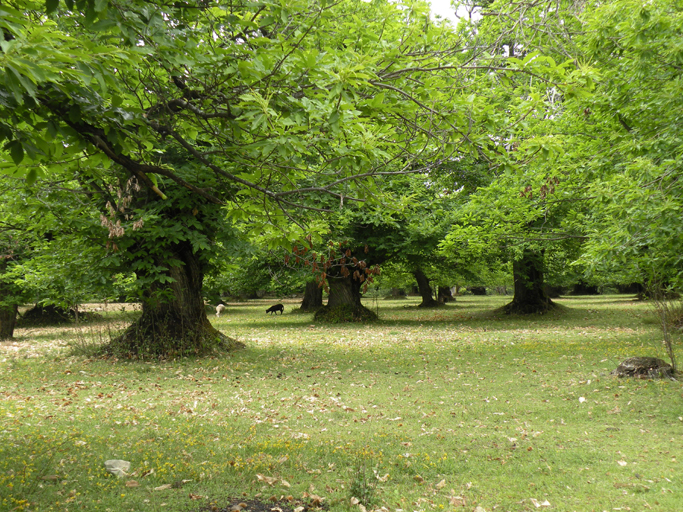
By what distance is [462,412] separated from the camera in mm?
7938

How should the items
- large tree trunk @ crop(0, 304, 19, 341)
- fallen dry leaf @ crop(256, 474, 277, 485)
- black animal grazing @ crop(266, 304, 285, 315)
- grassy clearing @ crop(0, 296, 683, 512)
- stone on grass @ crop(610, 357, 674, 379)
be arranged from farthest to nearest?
black animal grazing @ crop(266, 304, 285, 315) < large tree trunk @ crop(0, 304, 19, 341) < stone on grass @ crop(610, 357, 674, 379) < fallen dry leaf @ crop(256, 474, 277, 485) < grassy clearing @ crop(0, 296, 683, 512)

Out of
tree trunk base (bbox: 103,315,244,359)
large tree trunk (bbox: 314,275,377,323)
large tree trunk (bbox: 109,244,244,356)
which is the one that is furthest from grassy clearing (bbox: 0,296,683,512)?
large tree trunk (bbox: 314,275,377,323)

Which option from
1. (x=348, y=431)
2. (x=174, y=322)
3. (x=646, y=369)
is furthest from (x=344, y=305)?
(x=348, y=431)

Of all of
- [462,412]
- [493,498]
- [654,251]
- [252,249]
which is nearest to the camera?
[493,498]

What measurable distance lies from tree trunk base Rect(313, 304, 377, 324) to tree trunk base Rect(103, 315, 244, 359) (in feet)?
35.7

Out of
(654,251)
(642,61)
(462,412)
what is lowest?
(462,412)

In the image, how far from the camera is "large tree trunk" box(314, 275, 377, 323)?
78.7 ft

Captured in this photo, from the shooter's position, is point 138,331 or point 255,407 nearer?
point 255,407

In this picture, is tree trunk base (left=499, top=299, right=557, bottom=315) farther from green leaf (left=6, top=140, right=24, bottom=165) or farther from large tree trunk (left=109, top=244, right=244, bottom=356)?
green leaf (left=6, top=140, right=24, bottom=165)

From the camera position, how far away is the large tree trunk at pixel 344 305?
24000 millimetres

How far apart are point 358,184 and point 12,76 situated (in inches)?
127

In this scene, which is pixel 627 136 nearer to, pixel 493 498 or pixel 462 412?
pixel 462 412

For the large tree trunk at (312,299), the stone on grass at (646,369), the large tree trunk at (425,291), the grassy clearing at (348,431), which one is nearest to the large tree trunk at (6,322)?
the grassy clearing at (348,431)

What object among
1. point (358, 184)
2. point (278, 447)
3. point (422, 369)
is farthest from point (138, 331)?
point (358, 184)
